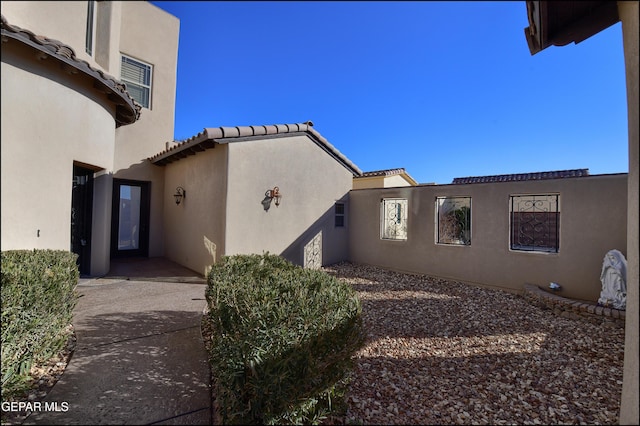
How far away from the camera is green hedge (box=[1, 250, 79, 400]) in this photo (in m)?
2.93

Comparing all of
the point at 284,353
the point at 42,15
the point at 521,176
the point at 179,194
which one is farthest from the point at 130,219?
the point at 521,176

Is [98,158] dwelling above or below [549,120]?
below

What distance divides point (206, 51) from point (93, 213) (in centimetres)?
692

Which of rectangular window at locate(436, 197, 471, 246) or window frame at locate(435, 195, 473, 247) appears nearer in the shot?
window frame at locate(435, 195, 473, 247)

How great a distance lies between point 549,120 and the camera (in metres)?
9.37

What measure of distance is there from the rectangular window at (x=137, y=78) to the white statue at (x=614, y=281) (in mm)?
15027

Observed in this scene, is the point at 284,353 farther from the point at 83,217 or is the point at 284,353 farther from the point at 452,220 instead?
the point at 452,220

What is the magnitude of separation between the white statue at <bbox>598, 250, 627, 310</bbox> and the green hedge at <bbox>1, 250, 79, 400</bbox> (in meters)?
9.62

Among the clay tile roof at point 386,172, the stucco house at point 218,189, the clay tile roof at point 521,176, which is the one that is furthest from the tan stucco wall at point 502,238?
the clay tile roof at point 386,172

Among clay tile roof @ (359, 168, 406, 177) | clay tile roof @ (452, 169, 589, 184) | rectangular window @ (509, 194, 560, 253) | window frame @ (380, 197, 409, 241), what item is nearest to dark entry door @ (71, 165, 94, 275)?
window frame @ (380, 197, 409, 241)

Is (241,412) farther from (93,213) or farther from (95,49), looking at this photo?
(95,49)

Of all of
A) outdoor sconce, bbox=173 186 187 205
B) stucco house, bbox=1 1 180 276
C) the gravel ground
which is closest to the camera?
the gravel ground

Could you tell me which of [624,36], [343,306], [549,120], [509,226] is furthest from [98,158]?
[549,120]

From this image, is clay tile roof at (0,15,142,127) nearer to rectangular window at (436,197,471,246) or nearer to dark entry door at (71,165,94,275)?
dark entry door at (71,165,94,275)
